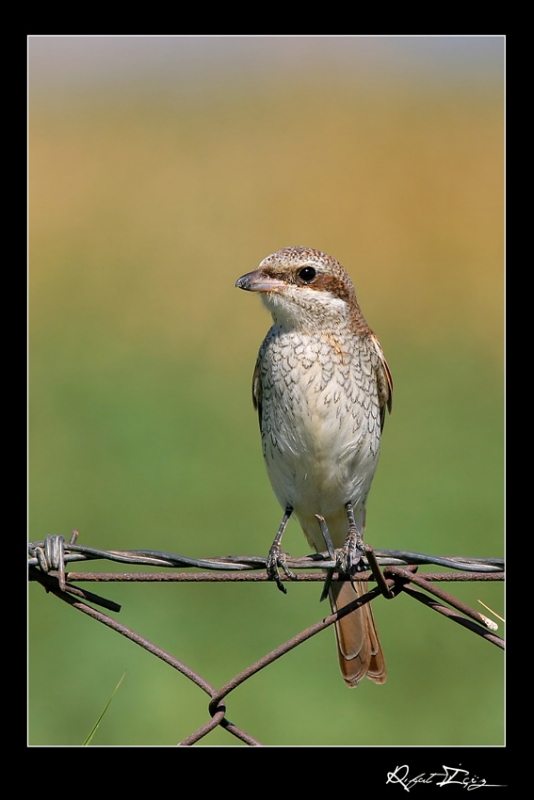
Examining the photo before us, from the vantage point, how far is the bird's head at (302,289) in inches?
169

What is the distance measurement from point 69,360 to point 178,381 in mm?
935

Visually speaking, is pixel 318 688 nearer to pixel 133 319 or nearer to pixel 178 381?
pixel 178 381

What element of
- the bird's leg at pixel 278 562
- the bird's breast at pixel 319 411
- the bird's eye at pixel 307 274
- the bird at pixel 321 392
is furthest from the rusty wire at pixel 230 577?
the bird's eye at pixel 307 274

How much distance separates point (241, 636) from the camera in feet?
19.0

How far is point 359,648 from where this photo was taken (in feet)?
13.7

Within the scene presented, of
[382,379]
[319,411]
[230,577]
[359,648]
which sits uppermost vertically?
[382,379]

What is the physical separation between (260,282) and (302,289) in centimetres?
19

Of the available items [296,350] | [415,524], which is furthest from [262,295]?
[415,524]

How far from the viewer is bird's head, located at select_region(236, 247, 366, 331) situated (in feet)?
14.0

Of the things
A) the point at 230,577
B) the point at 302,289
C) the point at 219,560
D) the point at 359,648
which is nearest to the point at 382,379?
the point at 302,289

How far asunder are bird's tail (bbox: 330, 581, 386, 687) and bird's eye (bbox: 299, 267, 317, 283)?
1.24 metres

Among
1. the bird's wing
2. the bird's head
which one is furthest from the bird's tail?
the bird's head

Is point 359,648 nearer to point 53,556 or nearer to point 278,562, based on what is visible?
point 278,562

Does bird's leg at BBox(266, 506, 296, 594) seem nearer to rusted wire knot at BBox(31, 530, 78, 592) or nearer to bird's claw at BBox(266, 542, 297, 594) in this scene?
bird's claw at BBox(266, 542, 297, 594)
